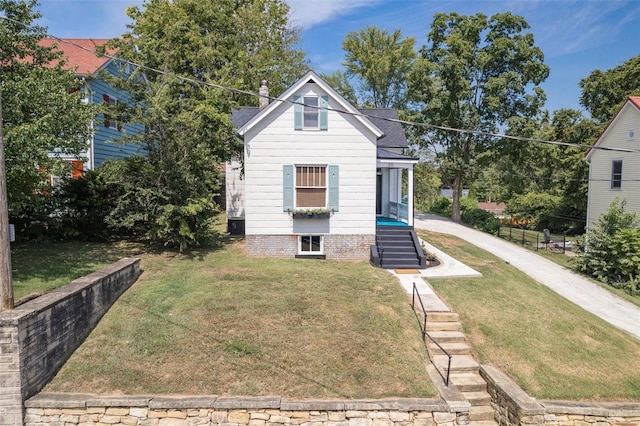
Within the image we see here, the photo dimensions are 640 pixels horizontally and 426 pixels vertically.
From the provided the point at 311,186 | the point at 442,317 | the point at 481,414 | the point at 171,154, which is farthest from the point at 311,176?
the point at 481,414

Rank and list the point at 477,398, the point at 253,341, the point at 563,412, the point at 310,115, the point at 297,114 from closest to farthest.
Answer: the point at 563,412
the point at 477,398
the point at 253,341
the point at 297,114
the point at 310,115

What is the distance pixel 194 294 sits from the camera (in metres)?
10.3

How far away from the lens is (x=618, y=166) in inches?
789

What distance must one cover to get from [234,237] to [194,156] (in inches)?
201

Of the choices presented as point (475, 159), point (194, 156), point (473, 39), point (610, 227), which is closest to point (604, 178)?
point (610, 227)

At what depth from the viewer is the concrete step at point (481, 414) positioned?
7.65 meters

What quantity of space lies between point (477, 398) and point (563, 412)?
4.94 ft

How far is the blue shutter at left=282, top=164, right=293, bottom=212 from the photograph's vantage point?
1417 cm

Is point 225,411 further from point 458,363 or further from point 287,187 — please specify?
point 287,187

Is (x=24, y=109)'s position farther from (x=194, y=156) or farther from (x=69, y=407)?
(x=69, y=407)

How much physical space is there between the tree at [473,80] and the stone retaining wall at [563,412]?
2042 centimetres

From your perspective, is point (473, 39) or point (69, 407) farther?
point (473, 39)

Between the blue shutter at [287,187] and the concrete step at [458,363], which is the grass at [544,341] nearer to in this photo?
the concrete step at [458,363]

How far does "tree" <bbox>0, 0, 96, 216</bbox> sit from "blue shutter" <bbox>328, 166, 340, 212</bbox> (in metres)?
7.82
